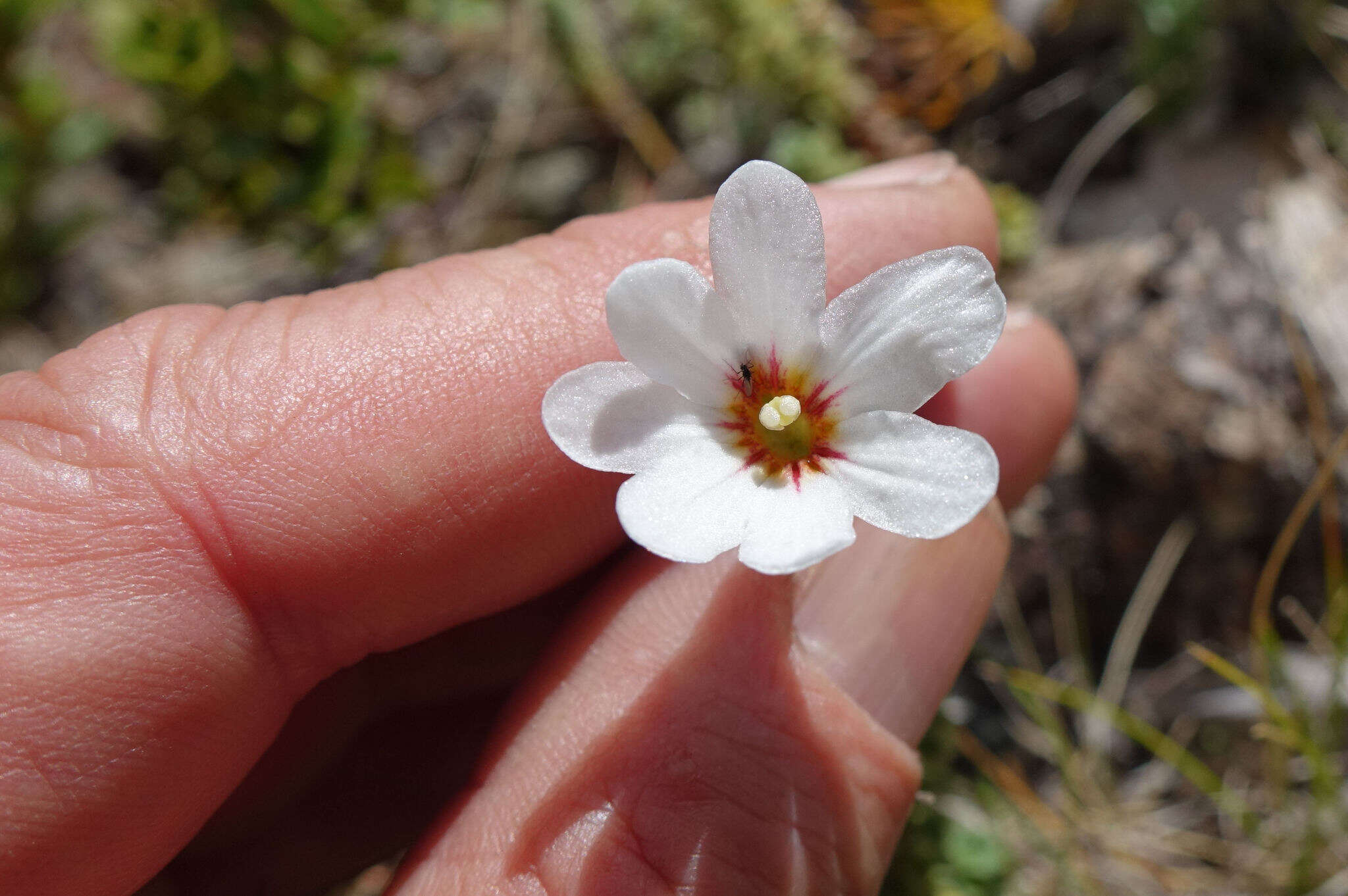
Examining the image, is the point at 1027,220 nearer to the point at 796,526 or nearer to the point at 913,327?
the point at 913,327

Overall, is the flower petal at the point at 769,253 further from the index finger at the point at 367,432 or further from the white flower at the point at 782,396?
the index finger at the point at 367,432

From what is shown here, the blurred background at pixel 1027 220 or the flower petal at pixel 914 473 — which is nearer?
the flower petal at pixel 914 473

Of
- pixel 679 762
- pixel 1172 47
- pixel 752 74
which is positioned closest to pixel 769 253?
pixel 679 762

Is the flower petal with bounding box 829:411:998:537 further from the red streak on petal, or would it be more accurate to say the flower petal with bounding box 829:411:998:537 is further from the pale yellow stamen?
the pale yellow stamen

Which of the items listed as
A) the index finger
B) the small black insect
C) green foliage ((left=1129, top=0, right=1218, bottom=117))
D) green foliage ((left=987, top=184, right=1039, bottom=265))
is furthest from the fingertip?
green foliage ((left=1129, top=0, right=1218, bottom=117))

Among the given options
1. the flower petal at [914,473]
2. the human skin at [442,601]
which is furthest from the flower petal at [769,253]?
the human skin at [442,601]
